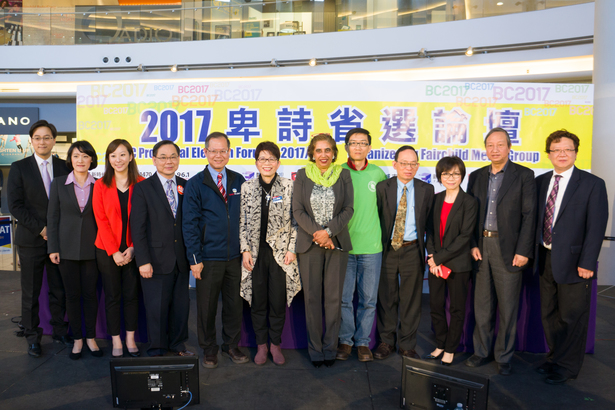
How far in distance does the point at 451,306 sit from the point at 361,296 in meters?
0.63

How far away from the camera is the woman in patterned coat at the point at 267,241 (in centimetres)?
277

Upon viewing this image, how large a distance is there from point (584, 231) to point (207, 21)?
7.46 m

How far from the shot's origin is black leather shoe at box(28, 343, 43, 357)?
9.81 feet

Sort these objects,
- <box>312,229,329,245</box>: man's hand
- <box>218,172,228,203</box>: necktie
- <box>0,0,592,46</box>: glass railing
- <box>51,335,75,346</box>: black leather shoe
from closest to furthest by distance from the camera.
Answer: <box>312,229,329,245</box>: man's hand < <box>218,172,228,203</box>: necktie < <box>51,335,75,346</box>: black leather shoe < <box>0,0,592,46</box>: glass railing

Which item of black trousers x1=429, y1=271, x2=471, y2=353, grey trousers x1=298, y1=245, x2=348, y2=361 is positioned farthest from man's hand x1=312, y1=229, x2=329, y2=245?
black trousers x1=429, y1=271, x2=471, y2=353

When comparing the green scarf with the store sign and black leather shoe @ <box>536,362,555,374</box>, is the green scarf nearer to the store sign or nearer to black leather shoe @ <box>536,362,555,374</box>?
black leather shoe @ <box>536,362,555,374</box>

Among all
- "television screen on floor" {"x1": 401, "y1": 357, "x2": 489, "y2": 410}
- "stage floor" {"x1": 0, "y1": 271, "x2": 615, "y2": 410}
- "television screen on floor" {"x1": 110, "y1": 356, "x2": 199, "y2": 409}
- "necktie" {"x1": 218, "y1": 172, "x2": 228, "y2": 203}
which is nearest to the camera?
"television screen on floor" {"x1": 401, "y1": 357, "x2": 489, "y2": 410}

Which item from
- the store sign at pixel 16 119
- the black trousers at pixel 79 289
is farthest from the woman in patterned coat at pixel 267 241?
the store sign at pixel 16 119

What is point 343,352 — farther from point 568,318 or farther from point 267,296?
point 568,318

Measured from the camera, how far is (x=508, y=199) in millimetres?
2701

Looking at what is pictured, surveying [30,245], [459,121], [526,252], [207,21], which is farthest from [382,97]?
[207,21]

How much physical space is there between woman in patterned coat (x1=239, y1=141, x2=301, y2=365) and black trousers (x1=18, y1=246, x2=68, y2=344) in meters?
1.48

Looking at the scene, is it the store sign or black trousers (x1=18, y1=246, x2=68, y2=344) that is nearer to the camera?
black trousers (x1=18, y1=246, x2=68, y2=344)

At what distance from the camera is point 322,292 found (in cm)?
289
